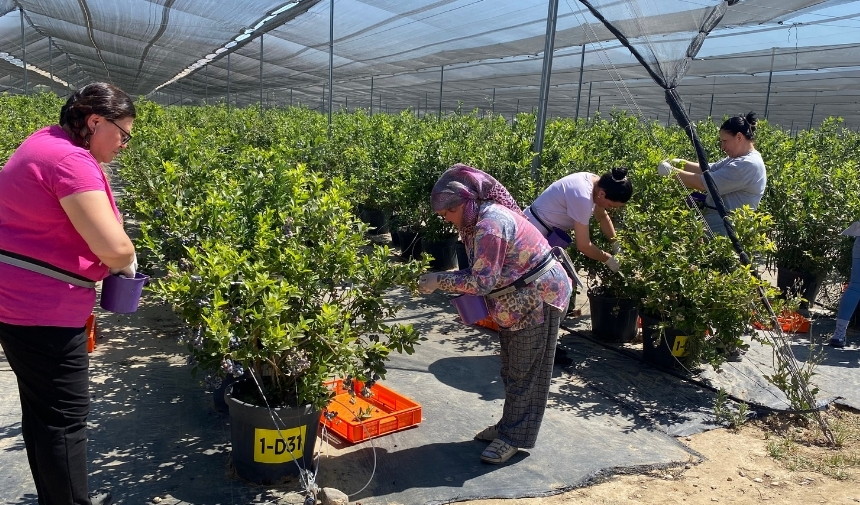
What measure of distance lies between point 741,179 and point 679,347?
134 centimetres

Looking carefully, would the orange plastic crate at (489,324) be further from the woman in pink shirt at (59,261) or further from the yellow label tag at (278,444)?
the woman in pink shirt at (59,261)

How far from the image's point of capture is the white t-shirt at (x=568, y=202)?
4.36m

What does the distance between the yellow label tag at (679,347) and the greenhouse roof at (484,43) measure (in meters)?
1.83

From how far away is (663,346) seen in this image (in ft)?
16.2

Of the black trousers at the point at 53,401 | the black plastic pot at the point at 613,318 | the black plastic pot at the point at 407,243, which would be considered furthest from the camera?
the black plastic pot at the point at 407,243

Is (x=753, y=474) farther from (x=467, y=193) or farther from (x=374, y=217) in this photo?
(x=374, y=217)

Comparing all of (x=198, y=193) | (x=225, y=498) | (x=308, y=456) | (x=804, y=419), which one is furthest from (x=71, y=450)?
(x=804, y=419)

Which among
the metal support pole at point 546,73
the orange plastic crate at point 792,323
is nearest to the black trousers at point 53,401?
the metal support pole at point 546,73

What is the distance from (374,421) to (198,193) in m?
2.24

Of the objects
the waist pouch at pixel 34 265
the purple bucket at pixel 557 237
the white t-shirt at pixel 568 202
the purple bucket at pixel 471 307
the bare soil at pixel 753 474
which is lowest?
the bare soil at pixel 753 474

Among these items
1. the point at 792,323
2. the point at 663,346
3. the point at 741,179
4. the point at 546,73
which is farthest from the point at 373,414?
the point at 792,323

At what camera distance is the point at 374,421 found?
3.65 m

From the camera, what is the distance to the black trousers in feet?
7.90

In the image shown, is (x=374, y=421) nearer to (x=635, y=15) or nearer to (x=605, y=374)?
(x=605, y=374)
